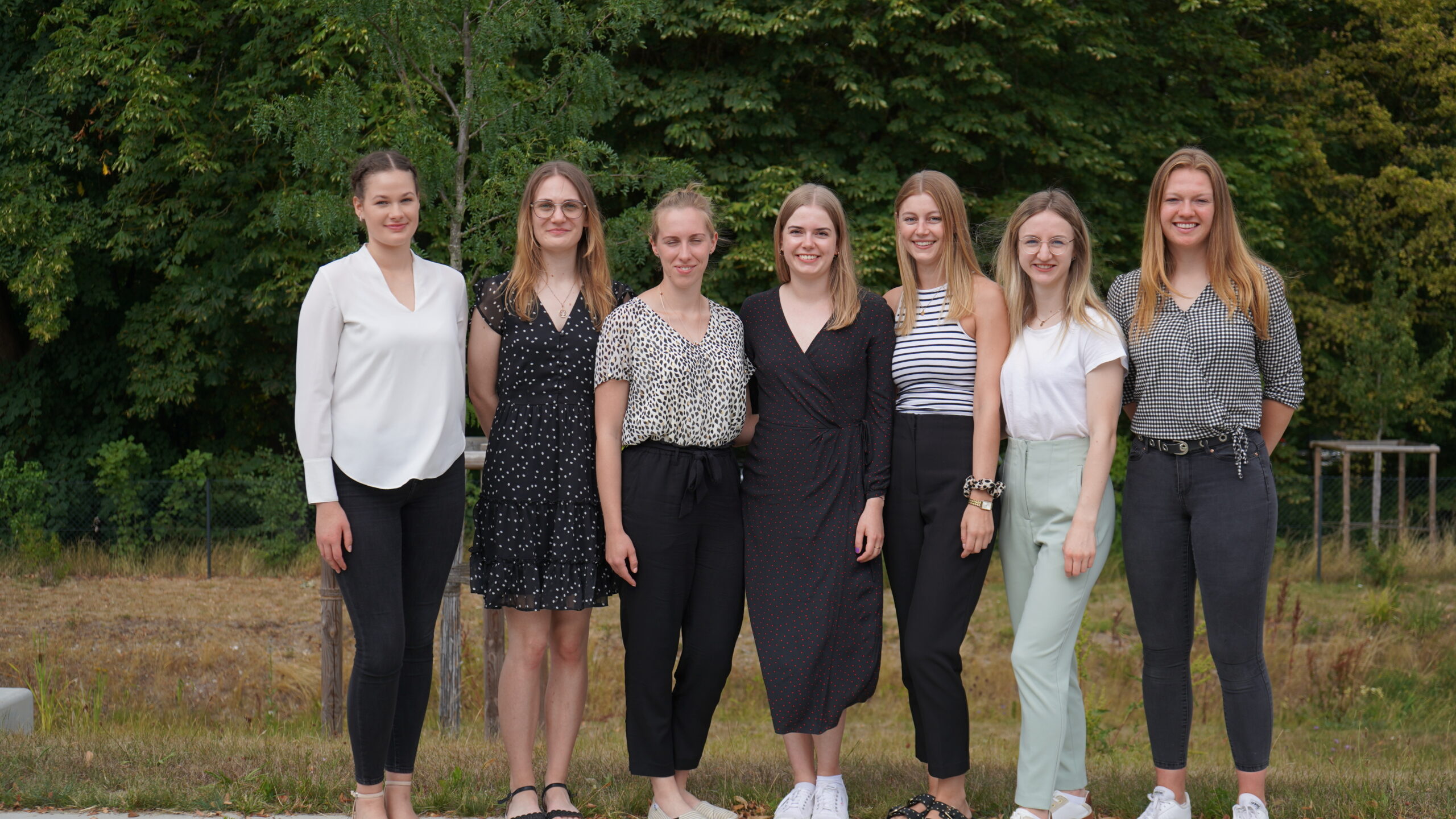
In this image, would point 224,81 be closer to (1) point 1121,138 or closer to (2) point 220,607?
(2) point 220,607

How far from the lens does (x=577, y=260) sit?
3.94 m

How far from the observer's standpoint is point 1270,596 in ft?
39.4

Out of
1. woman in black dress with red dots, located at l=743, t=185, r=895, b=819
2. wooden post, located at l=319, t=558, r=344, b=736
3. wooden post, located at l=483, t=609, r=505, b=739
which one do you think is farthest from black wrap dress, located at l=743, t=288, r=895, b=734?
wooden post, located at l=319, t=558, r=344, b=736

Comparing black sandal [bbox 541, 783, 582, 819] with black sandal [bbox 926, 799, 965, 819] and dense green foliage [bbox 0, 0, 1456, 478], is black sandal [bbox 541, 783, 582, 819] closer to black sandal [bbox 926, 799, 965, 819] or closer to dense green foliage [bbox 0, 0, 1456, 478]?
black sandal [bbox 926, 799, 965, 819]

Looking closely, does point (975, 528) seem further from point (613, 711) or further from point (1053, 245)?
point (613, 711)

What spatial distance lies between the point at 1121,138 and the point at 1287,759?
9527 mm

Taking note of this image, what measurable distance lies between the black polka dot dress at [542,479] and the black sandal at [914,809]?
1162mm

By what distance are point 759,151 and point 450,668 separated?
8.98 m

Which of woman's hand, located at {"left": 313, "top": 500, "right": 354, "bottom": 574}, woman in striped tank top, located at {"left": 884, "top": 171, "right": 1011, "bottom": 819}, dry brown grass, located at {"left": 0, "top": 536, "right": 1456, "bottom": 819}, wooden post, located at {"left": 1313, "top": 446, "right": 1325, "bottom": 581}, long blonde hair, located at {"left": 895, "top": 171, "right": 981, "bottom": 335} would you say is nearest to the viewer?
woman's hand, located at {"left": 313, "top": 500, "right": 354, "bottom": 574}

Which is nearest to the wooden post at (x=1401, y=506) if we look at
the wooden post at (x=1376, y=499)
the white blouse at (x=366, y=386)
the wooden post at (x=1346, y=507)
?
the wooden post at (x=1376, y=499)

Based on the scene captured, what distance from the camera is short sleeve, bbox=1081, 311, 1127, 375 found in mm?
3611

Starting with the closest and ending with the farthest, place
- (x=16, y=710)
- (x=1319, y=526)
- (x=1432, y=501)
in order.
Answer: (x=16, y=710)
(x=1319, y=526)
(x=1432, y=501)

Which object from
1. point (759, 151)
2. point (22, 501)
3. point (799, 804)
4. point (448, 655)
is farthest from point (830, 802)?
point (22, 501)

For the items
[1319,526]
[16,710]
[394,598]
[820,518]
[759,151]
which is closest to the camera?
[394,598]
